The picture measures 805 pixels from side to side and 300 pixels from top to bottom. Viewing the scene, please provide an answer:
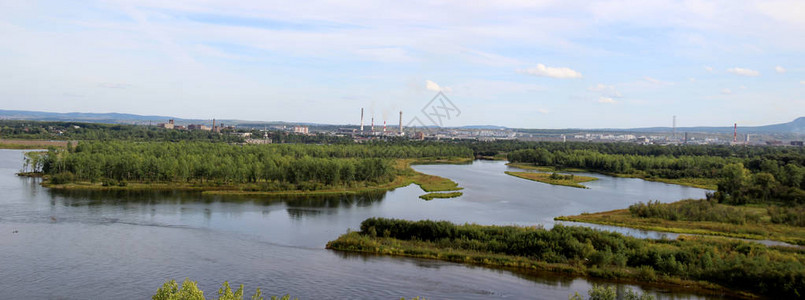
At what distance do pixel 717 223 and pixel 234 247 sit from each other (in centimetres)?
1923

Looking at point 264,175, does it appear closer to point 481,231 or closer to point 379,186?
point 379,186

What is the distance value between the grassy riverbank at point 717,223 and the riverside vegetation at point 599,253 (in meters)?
2.42

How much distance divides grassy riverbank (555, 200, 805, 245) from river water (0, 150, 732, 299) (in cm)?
146

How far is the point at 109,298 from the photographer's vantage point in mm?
12773

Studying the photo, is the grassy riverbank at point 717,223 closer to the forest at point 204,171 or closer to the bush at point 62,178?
the forest at point 204,171

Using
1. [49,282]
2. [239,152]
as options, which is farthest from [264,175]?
[49,282]

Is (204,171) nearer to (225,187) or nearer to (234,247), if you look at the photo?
(225,187)

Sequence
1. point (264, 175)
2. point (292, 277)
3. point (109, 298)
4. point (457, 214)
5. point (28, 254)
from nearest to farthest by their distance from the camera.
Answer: point (109, 298)
point (292, 277)
point (28, 254)
point (457, 214)
point (264, 175)

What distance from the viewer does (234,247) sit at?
17578 mm

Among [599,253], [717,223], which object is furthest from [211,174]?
[717,223]

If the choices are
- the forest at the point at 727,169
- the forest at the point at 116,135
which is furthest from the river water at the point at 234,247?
the forest at the point at 116,135

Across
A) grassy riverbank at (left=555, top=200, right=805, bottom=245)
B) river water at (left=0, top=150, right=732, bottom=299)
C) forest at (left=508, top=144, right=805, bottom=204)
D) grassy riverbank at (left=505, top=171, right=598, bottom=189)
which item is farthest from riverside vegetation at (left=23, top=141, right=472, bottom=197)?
forest at (left=508, top=144, right=805, bottom=204)

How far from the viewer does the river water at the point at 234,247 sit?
13852 mm

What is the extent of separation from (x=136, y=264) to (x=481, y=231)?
10708 mm
